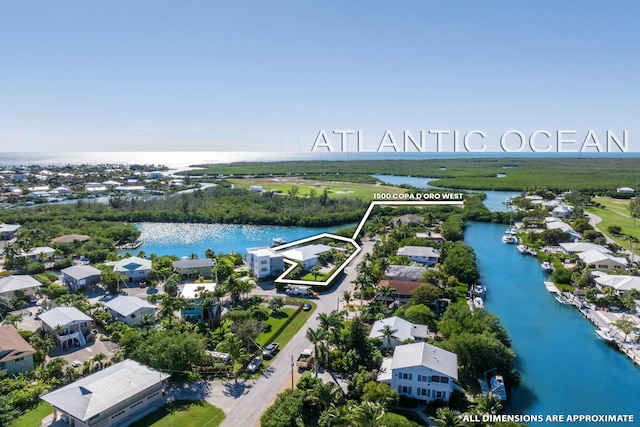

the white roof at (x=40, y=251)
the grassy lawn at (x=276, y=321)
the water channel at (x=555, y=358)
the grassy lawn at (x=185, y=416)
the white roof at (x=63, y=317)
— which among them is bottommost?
the water channel at (x=555, y=358)

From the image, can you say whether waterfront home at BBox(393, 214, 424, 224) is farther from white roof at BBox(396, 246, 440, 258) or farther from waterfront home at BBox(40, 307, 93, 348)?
waterfront home at BBox(40, 307, 93, 348)

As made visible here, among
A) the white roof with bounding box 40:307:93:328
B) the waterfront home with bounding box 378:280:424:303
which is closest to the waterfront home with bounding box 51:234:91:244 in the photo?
the white roof with bounding box 40:307:93:328

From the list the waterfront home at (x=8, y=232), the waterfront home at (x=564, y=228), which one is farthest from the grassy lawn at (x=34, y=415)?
the waterfront home at (x=564, y=228)

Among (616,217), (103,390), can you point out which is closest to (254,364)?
(103,390)

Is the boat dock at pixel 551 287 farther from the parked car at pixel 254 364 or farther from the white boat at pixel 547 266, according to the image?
the parked car at pixel 254 364

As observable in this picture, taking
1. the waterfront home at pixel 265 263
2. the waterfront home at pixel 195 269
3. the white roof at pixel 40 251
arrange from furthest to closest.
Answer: the white roof at pixel 40 251 < the waterfront home at pixel 195 269 < the waterfront home at pixel 265 263

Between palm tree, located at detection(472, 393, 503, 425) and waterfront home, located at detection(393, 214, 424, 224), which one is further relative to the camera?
waterfront home, located at detection(393, 214, 424, 224)
